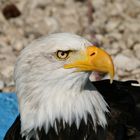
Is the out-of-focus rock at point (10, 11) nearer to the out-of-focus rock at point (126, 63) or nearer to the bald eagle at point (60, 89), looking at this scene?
the out-of-focus rock at point (126, 63)

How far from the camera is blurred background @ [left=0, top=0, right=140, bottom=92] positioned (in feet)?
27.3

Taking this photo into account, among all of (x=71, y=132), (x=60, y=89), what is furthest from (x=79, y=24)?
(x=60, y=89)

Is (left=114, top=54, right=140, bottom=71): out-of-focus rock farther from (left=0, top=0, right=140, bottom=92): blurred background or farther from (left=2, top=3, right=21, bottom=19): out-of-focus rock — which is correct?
(left=2, top=3, right=21, bottom=19): out-of-focus rock

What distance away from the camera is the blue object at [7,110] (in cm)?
685

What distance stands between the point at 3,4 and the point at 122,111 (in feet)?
13.6

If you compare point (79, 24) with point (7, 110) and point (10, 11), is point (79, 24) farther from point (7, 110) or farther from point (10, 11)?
point (7, 110)

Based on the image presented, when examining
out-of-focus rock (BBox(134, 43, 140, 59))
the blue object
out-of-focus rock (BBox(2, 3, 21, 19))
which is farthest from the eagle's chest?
out-of-focus rock (BBox(2, 3, 21, 19))

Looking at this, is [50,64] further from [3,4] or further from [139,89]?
[3,4]

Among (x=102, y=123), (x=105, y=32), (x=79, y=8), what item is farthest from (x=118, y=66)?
(x=102, y=123)

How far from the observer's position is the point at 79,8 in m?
9.21

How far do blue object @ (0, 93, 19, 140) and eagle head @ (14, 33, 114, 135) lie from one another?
5.03ft

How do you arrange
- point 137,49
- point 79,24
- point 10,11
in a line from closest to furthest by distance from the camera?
point 137,49, point 79,24, point 10,11

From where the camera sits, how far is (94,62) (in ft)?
16.3

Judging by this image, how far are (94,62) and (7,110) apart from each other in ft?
7.67
